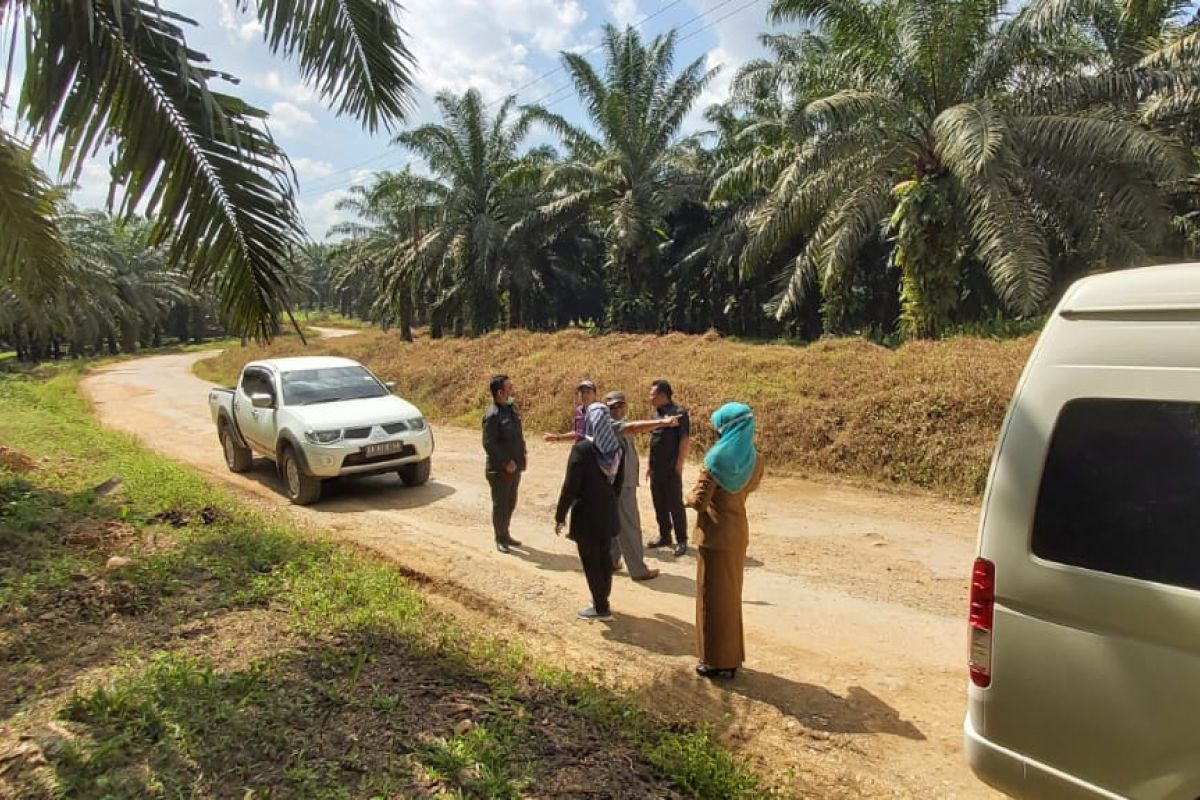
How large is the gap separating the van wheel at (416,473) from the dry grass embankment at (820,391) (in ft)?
13.1

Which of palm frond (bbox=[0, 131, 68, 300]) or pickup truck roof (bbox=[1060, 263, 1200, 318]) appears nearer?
pickup truck roof (bbox=[1060, 263, 1200, 318])

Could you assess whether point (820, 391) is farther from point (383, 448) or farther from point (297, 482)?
point (297, 482)

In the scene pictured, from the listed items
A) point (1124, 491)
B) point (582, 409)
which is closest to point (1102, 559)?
point (1124, 491)

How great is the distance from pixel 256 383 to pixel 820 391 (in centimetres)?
807

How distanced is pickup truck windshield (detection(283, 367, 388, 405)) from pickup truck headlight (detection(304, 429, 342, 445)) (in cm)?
96

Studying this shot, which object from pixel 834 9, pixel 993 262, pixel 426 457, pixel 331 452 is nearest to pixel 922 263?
pixel 993 262

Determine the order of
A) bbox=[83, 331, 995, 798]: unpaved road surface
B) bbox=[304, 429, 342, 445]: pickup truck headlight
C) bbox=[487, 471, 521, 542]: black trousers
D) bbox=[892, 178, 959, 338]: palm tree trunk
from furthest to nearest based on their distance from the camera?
bbox=[892, 178, 959, 338]: palm tree trunk
bbox=[304, 429, 342, 445]: pickup truck headlight
bbox=[487, 471, 521, 542]: black trousers
bbox=[83, 331, 995, 798]: unpaved road surface

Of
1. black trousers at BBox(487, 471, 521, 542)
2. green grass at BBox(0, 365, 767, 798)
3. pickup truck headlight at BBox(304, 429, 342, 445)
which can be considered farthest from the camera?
pickup truck headlight at BBox(304, 429, 342, 445)

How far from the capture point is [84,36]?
12.6 feet

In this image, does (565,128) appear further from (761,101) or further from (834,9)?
(834,9)

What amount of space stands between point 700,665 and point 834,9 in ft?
40.9

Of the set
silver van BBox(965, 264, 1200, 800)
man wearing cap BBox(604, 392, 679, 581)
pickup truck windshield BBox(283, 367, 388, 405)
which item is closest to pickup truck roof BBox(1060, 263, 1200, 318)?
silver van BBox(965, 264, 1200, 800)

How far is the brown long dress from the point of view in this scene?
4199 mm

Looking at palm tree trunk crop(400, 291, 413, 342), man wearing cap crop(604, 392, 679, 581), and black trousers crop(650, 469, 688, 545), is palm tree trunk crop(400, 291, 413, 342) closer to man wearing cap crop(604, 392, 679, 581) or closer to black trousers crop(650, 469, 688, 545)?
black trousers crop(650, 469, 688, 545)
